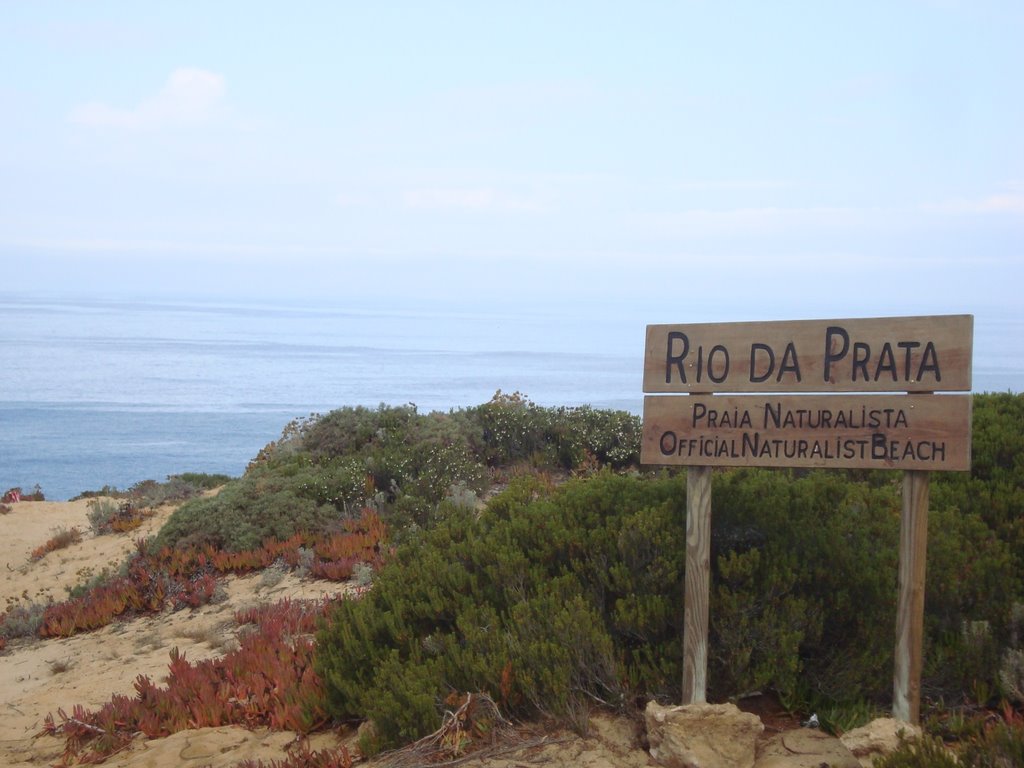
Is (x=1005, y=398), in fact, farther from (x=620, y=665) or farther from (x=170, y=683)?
(x=170, y=683)

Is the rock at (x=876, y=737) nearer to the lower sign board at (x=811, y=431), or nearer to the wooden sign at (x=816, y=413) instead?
the wooden sign at (x=816, y=413)

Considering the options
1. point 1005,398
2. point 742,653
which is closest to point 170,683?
point 742,653

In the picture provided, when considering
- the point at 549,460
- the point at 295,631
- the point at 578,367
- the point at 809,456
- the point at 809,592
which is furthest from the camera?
the point at 578,367

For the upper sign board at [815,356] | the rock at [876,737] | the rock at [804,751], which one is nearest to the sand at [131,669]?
the rock at [804,751]

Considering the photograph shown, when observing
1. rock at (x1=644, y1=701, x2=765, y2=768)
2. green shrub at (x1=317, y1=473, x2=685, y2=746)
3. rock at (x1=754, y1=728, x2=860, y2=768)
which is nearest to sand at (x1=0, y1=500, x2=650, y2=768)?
rock at (x1=644, y1=701, x2=765, y2=768)

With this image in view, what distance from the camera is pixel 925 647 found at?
4961 mm

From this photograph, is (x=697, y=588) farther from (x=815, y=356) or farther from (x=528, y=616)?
(x=815, y=356)

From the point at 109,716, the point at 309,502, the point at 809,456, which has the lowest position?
the point at 109,716

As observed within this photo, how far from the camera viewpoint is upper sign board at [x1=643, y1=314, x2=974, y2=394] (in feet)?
14.6

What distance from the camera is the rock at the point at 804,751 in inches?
166

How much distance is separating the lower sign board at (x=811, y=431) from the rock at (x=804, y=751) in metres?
1.26

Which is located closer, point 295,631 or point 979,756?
point 979,756

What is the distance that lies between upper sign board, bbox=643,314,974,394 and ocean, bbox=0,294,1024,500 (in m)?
5.13

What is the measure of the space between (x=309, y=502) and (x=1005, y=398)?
7.24m
